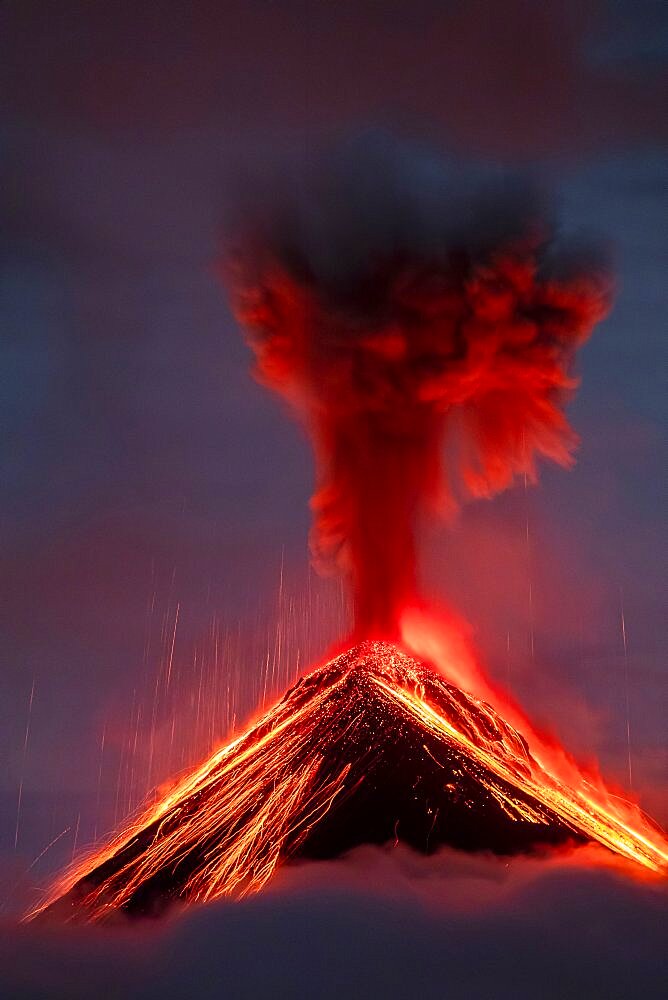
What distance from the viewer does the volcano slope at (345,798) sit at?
23.2 m

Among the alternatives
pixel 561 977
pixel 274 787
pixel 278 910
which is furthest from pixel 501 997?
pixel 274 787

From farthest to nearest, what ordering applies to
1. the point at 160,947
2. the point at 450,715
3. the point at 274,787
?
the point at 450,715, the point at 274,787, the point at 160,947

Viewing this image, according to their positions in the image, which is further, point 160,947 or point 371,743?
point 371,743

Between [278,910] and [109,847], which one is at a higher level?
[109,847]

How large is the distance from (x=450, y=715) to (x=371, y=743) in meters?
2.88

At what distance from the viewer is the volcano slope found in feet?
76.1

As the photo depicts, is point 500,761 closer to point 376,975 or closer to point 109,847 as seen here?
point 376,975

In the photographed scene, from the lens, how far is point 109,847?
87.2ft

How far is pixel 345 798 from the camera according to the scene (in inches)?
945

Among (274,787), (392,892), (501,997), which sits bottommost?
(501,997)

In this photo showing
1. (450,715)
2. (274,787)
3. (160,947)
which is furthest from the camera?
(450,715)

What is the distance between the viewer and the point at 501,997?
22641 mm

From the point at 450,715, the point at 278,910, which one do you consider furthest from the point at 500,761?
the point at 278,910

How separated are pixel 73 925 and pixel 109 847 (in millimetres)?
3436
